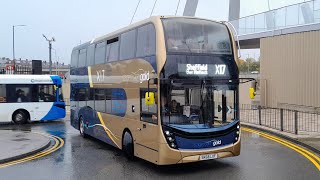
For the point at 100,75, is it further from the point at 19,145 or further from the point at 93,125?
the point at 19,145

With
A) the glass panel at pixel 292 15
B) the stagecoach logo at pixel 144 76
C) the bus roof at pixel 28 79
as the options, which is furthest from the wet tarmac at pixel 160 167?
the glass panel at pixel 292 15

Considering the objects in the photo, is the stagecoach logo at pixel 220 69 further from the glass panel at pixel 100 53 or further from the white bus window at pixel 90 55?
the white bus window at pixel 90 55

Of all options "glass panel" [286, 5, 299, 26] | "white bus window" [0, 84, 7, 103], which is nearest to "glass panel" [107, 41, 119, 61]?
"white bus window" [0, 84, 7, 103]

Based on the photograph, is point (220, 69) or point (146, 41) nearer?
point (220, 69)

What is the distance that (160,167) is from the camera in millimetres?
10203

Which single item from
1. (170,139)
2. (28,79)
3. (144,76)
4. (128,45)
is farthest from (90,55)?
(28,79)

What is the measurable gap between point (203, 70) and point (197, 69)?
166mm

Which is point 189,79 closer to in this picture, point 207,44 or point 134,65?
point 207,44

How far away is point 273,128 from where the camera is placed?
16828 mm

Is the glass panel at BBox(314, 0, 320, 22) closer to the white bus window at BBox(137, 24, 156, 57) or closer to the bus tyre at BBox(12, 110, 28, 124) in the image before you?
the white bus window at BBox(137, 24, 156, 57)

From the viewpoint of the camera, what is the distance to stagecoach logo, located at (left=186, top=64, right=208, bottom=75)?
940 centimetres

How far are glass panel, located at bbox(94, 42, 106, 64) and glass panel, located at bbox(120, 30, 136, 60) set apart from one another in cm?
177

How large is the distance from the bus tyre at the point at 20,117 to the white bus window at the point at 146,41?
13.3 m

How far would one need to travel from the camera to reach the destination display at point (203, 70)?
30.7ft
